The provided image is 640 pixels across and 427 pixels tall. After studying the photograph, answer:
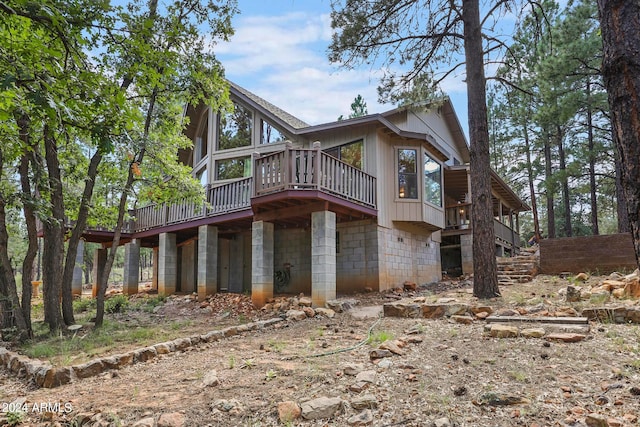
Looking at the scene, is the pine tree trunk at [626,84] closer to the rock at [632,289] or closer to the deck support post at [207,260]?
the rock at [632,289]

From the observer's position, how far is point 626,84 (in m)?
2.53

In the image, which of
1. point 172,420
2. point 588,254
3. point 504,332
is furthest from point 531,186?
point 172,420

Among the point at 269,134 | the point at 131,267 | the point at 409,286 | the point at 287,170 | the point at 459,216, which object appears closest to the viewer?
the point at 287,170

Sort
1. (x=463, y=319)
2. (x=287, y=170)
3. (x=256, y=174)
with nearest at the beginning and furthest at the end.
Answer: (x=463, y=319) → (x=287, y=170) → (x=256, y=174)

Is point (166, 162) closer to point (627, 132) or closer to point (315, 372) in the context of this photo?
point (315, 372)

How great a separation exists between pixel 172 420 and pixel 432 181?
11.5m

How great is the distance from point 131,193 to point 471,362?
7.56 metres

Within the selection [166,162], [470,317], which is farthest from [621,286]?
[166,162]

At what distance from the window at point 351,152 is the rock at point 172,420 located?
9.33m

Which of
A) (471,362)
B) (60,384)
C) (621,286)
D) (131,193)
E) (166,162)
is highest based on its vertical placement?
(166,162)

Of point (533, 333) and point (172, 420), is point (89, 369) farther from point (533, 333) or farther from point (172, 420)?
point (533, 333)

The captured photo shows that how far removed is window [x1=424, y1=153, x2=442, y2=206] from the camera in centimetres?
1267

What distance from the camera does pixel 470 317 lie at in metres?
6.16

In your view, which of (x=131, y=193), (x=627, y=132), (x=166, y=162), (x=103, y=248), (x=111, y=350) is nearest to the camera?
(x=627, y=132)
